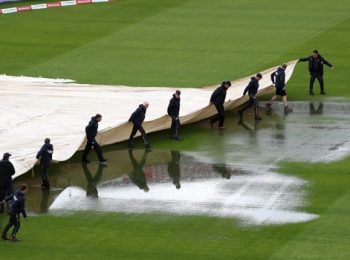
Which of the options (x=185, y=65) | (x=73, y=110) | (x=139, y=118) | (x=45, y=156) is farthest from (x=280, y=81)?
(x=45, y=156)

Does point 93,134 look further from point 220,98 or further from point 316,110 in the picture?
point 316,110

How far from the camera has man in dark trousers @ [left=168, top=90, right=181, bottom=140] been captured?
1292 inches

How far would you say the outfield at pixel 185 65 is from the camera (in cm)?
2386

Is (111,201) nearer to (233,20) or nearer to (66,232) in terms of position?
(66,232)

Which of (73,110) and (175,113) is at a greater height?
(73,110)

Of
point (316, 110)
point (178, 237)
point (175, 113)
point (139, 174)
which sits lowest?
point (178, 237)

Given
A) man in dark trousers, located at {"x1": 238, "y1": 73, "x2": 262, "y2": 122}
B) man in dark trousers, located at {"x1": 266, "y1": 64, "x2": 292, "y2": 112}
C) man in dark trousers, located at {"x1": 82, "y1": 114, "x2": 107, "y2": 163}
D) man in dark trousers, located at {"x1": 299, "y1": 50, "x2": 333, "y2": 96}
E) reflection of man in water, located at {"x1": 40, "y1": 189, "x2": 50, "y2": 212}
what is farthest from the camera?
man in dark trousers, located at {"x1": 299, "y1": 50, "x2": 333, "y2": 96}

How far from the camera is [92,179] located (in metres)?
29.4

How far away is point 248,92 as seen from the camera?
116ft

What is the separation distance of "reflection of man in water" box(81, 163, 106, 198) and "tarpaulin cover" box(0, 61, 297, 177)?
726 millimetres

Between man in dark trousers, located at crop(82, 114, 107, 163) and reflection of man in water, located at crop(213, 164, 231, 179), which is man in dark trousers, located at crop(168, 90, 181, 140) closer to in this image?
reflection of man in water, located at crop(213, 164, 231, 179)

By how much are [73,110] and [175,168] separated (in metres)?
5.32

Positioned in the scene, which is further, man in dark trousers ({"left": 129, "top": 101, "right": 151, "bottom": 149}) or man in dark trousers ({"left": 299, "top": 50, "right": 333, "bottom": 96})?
man in dark trousers ({"left": 299, "top": 50, "right": 333, "bottom": 96})

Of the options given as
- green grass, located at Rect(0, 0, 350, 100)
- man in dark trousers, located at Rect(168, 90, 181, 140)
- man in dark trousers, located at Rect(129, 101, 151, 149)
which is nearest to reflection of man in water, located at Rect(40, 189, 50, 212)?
man in dark trousers, located at Rect(129, 101, 151, 149)
